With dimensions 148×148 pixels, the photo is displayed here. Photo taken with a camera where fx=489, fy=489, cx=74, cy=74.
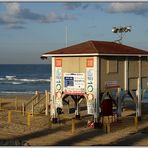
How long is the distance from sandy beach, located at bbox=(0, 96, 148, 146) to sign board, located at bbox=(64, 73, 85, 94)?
6.63 feet

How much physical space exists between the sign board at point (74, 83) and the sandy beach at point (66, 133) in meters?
2.02

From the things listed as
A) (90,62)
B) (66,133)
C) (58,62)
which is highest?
(58,62)

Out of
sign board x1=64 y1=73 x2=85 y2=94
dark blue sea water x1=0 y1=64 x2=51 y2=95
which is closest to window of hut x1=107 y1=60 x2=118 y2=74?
sign board x1=64 y1=73 x2=85 y2=94

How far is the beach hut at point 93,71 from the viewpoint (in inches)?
1088

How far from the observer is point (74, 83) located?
2855 centimetres

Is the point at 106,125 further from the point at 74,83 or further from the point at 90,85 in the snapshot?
the point at 74,83

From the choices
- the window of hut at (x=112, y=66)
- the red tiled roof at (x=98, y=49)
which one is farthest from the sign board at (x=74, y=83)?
the window of hut at (x=112, y=66)

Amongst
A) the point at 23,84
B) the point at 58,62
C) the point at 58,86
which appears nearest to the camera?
the point at 58,62

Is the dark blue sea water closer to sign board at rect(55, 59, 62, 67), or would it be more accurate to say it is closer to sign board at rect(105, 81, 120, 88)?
sign board at rect(55, 59, 62, 67)

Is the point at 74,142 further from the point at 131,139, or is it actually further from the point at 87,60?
the point at 87,60

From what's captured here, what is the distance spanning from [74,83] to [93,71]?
1.63m

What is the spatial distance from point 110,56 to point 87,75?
173cm

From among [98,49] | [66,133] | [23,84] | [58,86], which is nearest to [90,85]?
[98,49]

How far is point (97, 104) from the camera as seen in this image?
27.8 m
